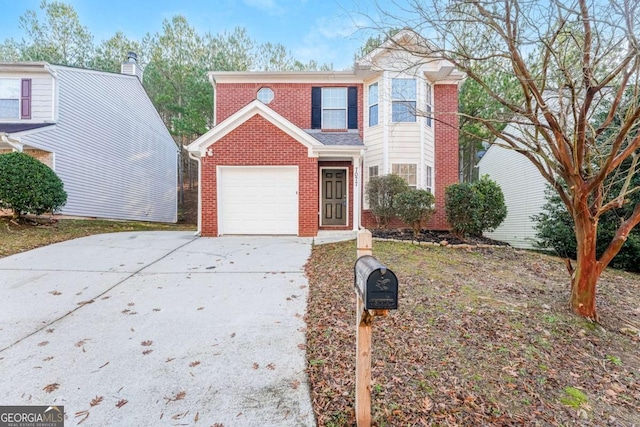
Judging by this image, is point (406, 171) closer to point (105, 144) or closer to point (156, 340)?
point (156, 340)

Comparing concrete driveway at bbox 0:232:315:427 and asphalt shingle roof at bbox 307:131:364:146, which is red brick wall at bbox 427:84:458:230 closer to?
asphalt shingle roof at bbox 307:131:364:146

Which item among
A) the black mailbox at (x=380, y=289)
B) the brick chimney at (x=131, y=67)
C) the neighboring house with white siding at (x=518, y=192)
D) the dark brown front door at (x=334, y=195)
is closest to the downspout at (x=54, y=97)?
the brick chimney at (x=131, y=67)

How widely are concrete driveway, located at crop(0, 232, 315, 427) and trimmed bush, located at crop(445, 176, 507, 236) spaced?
15.2 feet

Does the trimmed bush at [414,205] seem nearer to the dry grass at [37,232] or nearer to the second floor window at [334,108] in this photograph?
the second floor window at [334,108]

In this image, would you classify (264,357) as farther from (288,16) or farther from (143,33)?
(143,33)

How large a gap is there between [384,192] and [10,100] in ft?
47.5

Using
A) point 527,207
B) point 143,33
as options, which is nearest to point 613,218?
point 527,207

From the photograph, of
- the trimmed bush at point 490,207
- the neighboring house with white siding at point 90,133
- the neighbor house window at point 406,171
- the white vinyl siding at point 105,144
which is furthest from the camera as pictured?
the white vinyl siding at point 105,144

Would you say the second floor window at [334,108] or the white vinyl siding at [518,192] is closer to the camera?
the second floor window at [334,108]

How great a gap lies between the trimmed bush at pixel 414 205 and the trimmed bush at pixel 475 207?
0.61 m

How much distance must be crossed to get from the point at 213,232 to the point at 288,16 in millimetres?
10127

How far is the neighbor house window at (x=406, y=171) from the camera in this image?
10945 millimetres

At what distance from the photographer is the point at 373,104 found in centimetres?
1127

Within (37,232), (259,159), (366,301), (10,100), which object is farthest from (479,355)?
(10,100)
